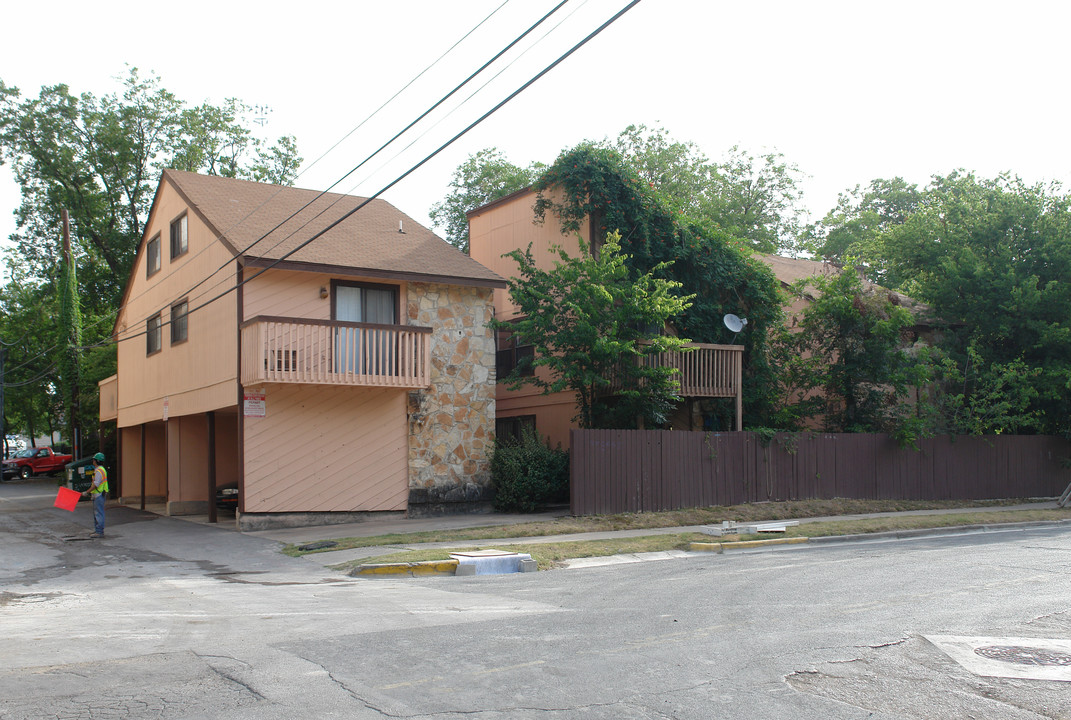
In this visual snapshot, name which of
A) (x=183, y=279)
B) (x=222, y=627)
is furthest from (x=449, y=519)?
(x=222, y=627)

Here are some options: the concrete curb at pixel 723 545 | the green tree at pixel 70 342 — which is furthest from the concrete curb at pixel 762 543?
the green tree at pixel 70 342

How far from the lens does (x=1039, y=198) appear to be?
27.1 meters

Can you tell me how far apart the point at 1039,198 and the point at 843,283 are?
317 inches

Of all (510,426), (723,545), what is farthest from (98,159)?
(723,545)

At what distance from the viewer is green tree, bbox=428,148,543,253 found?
4484 centimetres

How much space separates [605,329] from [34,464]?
37.3 meters

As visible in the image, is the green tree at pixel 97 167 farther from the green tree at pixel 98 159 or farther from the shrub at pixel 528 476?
the shrub at pixel 528 476

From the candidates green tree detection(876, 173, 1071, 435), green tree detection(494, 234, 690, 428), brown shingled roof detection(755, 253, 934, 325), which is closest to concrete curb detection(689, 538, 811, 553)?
green tree detection(494, 234, 690, 428)

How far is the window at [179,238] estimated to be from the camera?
23.2 meters

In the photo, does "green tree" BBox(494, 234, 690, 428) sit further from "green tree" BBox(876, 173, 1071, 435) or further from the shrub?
"green tree" BBox(876, 173, 1071, 435)

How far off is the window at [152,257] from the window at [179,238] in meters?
1.71

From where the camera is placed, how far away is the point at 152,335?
83.1ft

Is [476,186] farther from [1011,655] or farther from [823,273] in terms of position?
[1011,655]

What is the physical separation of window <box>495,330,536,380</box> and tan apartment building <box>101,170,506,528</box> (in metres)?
3.35
